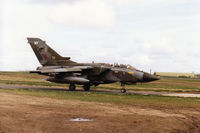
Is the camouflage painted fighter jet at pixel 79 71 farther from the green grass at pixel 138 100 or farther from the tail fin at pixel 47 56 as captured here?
the green grass at pixel 138 100

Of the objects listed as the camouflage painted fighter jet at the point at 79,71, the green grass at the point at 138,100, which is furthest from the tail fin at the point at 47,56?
the green grass at the point at 138,100

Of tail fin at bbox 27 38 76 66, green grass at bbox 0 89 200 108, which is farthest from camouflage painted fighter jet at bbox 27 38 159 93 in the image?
green grass at bbox 0 89 200 108

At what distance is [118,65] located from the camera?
2828 cm

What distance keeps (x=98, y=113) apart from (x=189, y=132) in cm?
453

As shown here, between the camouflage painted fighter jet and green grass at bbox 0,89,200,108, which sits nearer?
green grass at bbox 0,89,200,108

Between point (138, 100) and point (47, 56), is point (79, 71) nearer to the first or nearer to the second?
point (47, 56)

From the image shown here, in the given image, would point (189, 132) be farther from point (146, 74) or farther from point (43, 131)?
point (146, 74)

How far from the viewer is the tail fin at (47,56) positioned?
31000 mm

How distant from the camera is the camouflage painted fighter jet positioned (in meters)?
27.1

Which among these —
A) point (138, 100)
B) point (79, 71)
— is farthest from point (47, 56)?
point (138, 100)

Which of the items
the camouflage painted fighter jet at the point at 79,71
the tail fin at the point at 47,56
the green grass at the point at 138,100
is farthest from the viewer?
the tail fin at the point at 47,56

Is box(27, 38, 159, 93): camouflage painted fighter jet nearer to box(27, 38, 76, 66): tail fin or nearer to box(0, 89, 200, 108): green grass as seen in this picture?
box(27, 38, 76, 66): tail fin

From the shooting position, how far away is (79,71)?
2842 cm

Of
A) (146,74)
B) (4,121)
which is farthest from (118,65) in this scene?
(4,121)
